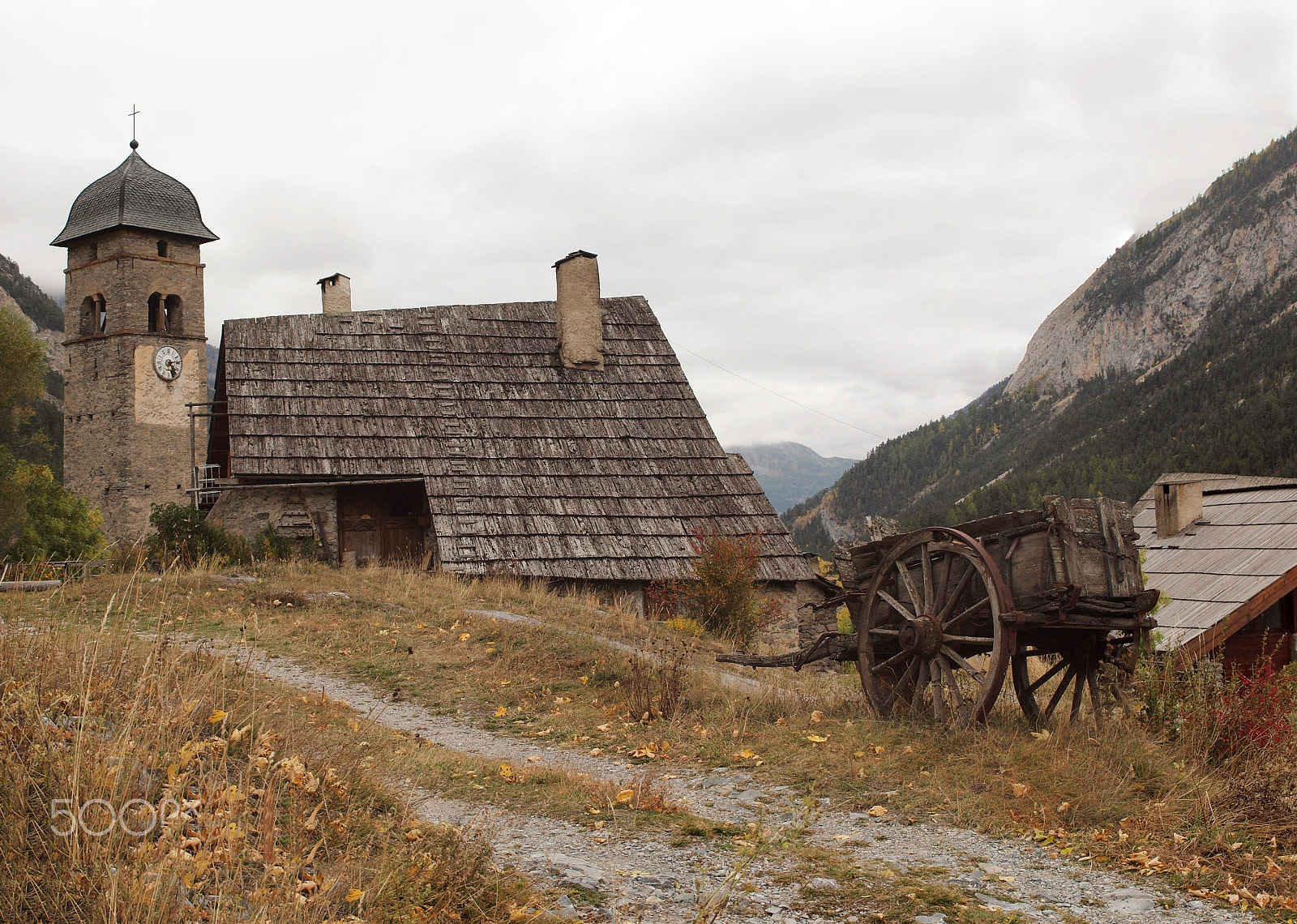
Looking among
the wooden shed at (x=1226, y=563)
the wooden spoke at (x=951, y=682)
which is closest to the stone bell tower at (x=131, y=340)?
the wooden shed at (x=1226, y=563)

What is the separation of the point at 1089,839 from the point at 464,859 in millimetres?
3268

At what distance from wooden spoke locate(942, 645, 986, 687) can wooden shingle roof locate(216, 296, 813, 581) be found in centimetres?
994

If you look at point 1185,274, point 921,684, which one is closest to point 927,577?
point 921,684

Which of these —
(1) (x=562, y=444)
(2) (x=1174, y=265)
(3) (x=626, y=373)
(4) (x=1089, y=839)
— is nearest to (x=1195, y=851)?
(4) (x=1089, y=839)

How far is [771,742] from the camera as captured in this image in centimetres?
709

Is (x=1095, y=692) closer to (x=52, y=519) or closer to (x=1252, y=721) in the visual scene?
(x=1252, y=721)

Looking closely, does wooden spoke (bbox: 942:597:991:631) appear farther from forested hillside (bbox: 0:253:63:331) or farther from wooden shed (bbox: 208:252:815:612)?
forested hillside (bbox: 0:253:63:331)

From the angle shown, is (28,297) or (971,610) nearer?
(971,610)

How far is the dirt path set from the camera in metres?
4.10

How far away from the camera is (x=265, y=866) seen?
321 cm

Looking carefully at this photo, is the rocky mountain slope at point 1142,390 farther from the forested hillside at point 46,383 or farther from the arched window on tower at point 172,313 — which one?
the forested hillside at point 46,383

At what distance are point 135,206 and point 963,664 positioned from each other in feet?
125

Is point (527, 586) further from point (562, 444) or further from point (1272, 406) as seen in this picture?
point (1272, 406)

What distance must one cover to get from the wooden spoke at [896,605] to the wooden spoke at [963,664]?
Result: 392mm
